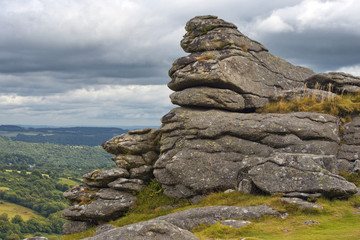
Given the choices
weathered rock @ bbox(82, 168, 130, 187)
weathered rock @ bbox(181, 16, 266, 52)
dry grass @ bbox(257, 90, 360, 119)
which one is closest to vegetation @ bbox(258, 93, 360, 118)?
dry grass @ bbox(257, 90, 360, 119)

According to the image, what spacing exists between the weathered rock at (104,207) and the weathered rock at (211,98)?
11.2m

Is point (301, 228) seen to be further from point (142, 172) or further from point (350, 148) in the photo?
point (142, 172)

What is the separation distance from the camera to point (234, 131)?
2792cm

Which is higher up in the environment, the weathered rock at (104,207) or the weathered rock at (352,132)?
the weathered rock at (352,132)

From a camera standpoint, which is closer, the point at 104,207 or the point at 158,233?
the point at 158,233

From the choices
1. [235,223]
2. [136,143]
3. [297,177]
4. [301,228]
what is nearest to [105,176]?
[136,143]

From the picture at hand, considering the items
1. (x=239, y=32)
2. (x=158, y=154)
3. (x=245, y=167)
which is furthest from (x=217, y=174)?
(x=239, y=32)

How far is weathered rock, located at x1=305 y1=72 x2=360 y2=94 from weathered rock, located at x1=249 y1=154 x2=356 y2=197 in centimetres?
A: 1520

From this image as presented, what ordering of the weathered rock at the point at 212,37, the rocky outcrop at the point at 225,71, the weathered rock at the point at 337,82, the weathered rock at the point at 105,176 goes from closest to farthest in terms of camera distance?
the weathered rock at the point at 105,176
the rocky outcrop at the point at 225,71
the weathered rock at the point at 337,82
the weathered rock at the point at 212,37

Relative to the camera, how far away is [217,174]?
26.3 metres

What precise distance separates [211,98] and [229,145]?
18.9 feet

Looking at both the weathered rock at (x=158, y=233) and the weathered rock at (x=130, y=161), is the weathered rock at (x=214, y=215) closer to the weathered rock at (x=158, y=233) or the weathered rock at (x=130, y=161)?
the weathered rock at (x=158, y=233)

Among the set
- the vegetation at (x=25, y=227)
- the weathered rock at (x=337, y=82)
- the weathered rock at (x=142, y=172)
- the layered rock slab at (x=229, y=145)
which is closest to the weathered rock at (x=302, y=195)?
the layered rock slab at (x=229, y=145)

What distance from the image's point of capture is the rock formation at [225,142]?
22.3m
